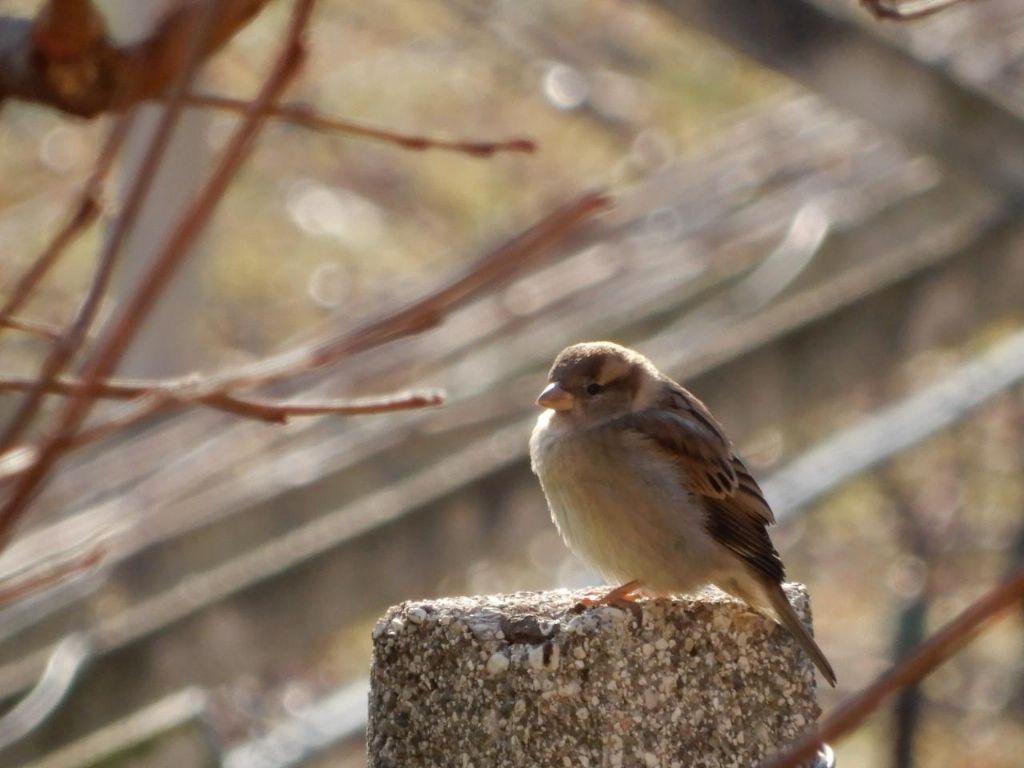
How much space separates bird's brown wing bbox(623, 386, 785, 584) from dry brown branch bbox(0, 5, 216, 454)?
253 cm

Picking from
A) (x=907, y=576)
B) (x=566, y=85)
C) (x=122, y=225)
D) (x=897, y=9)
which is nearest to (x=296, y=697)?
Answer: (x=907, y=576)

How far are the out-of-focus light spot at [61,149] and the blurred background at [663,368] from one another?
0.25m

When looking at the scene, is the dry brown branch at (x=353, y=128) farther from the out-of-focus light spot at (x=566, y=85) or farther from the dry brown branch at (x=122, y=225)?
the out-of-focus light spot at (x=566, y=85)

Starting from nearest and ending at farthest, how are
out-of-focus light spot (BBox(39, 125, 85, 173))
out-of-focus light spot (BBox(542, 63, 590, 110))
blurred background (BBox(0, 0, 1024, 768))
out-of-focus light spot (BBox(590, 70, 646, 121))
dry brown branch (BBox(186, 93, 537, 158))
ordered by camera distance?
dry brown branch (BBox(186, 93, 537, 158)) < blurred background (BBox(0, 0, 1024, 768)) < out-of-focus light spot (BBox(39, 125, 85, 173)) < out-of-focus light spot (BBox(542, 63, 590, 110)) < out-of-focus light spot (BBox(590, 70, 646, 121))

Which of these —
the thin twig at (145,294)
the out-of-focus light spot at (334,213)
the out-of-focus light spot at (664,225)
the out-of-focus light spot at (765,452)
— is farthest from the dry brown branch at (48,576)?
the out-of-focus light spot at (334,213)

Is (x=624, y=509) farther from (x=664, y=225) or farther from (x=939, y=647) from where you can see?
(x=664, y=225)

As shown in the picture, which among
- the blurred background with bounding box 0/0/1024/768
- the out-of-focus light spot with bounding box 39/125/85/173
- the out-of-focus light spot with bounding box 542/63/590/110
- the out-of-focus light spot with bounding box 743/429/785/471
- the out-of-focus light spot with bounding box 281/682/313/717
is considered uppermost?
the out-of-focus light spot with bounding box 39/125/85/173

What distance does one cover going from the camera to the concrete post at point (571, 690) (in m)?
2.28

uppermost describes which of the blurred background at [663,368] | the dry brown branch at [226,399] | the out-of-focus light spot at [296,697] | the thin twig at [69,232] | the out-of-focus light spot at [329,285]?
the thin twig at [69,232]

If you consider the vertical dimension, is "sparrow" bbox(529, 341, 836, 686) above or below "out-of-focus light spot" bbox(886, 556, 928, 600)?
above

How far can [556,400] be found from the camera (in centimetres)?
438

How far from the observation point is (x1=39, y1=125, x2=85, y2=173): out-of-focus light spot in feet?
41.2

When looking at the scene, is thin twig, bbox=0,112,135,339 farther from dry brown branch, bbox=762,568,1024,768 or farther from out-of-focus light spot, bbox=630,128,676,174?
out-of-focus light spot, bbox=630,128,676,174

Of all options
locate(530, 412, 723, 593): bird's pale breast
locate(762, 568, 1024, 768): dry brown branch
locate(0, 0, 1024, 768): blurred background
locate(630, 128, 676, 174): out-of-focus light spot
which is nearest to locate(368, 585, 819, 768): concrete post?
locate(0, 0, 1024, 768): blurred background
